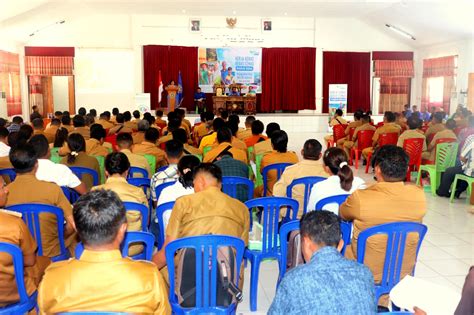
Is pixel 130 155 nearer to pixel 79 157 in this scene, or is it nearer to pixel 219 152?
pixel 79 157

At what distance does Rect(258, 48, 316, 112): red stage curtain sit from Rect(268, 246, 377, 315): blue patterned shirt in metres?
14.6

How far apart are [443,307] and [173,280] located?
1308 millimetres

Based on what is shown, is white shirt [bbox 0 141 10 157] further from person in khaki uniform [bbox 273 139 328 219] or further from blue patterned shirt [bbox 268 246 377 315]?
blue patterned shirt [bbox 268 246 377 315]

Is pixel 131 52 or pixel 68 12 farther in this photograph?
pixel 131 52

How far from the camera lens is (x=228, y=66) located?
Result: 15633 millimetres

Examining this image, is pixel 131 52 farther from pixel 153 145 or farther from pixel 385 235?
pixel 385 235

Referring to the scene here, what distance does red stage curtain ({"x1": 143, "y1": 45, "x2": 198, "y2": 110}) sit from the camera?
50.6 ft

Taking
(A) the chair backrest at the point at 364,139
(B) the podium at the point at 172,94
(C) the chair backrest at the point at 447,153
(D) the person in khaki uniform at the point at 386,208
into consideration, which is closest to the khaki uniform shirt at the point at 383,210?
(D) the person in khaki uniform at the point at 386,208

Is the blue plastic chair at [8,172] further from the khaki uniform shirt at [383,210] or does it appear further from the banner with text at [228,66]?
the banner with text at [228,66]

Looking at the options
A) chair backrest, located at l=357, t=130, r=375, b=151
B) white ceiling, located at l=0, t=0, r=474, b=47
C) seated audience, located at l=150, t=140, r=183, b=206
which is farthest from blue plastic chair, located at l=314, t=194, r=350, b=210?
white ceiling, located at l=0, t=0, r=474, b=47

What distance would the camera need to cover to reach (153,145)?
562cm

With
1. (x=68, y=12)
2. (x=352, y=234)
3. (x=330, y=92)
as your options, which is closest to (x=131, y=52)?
(x=68, y=12)

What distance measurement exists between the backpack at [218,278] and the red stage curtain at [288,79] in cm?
1394

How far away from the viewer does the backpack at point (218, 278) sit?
2451 millimetres
